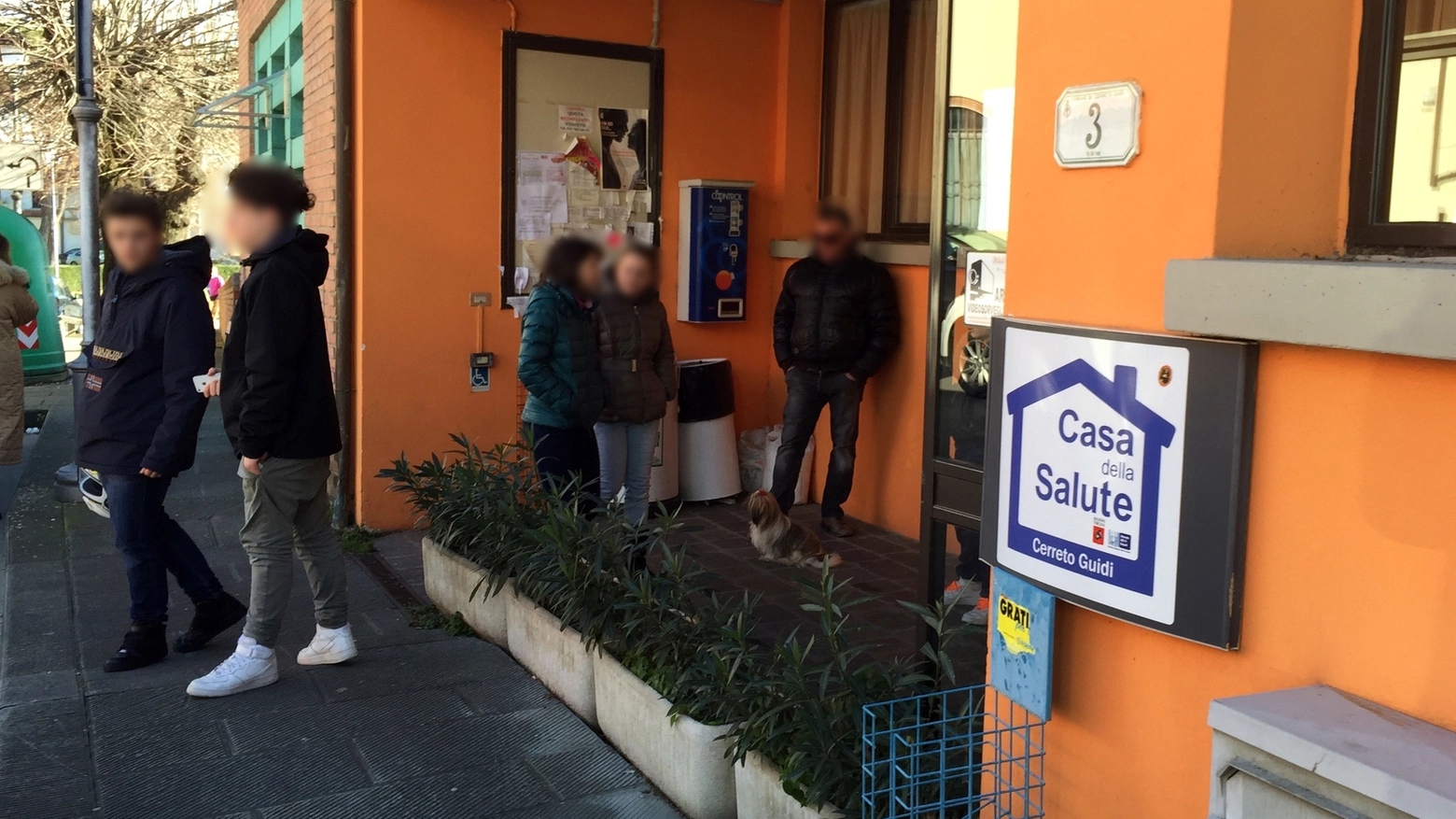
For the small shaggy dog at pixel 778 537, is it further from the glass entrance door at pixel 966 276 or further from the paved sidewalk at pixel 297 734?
the glass entrance door at pixel 966 276

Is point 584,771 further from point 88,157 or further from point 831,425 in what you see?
point 88,157

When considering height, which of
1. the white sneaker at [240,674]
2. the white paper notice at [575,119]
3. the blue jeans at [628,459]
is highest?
the white paper notice at [575,119]

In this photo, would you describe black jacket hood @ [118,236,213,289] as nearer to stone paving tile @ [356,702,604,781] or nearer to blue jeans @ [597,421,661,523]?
blue jeans @ [597,421,661,523]

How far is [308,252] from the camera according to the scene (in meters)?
4.63

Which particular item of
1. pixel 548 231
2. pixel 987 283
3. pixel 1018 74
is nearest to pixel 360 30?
pixel 548 231

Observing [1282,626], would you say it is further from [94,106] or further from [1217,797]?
[94,106]

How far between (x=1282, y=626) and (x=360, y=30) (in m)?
6.01

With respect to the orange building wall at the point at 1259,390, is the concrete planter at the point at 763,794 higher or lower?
lower

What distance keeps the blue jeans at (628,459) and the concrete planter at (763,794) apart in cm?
247

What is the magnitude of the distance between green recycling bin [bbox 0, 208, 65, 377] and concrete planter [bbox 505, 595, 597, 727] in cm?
1144

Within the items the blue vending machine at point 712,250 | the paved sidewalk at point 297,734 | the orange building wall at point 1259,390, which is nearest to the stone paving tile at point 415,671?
the paved sidewalk at point 297,734

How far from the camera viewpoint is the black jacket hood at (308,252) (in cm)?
454

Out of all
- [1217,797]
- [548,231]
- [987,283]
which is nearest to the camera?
[1217,797]

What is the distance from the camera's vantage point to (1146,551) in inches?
97.3
